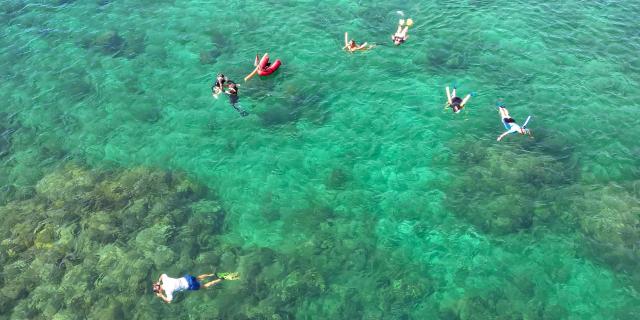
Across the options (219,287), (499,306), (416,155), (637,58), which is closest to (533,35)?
(637,58)

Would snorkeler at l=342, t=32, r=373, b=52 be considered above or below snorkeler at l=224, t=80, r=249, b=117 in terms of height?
above

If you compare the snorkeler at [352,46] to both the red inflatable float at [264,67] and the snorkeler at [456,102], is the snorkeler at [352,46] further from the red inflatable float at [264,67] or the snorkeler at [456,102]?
the snorkeler at [456,102]

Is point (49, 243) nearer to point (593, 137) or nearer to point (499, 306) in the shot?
point (499, 306)

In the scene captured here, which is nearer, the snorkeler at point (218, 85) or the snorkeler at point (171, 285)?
the snorkeler at point (171, 285)

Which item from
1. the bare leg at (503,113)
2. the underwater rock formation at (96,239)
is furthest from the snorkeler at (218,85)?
the bare leg at (503,113)

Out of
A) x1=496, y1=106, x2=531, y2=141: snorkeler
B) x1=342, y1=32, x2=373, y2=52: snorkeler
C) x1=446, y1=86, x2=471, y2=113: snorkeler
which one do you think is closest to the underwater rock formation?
x1=342, y1=32, x2=373, y2=52: snorkeler

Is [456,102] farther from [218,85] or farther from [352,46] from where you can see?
[218,85]

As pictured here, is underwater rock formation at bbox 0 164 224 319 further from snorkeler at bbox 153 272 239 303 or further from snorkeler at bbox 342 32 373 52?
snorkeler at bbox 342 32 373 52
